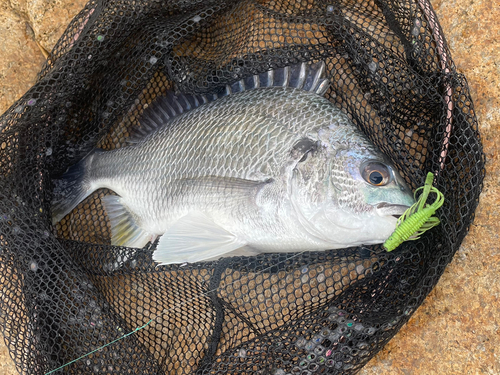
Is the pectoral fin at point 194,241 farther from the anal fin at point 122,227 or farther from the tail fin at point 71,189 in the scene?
the tail fin at point 71,189

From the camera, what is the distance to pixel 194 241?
6.07 ft

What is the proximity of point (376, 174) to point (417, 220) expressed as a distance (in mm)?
243

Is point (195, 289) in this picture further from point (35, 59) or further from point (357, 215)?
point (35, 59)

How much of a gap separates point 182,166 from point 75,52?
76 centimetres

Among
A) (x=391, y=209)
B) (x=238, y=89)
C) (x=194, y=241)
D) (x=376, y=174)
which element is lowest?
(x=194, y=241)

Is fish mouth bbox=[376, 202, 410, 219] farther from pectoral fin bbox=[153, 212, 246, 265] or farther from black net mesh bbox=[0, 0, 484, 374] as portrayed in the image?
pectoral fin bbox=[153, 212, 246, 265]

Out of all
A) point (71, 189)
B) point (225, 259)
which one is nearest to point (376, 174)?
point (225, 259)

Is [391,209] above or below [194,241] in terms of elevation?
above

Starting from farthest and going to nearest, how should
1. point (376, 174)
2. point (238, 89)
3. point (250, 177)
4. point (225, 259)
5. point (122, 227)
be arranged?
point (122, 227), point (238, 89), point (225, 259), point (250, 177), point (376, 174)

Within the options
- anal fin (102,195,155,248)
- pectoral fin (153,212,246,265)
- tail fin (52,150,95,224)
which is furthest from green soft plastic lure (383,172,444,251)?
tail fin (52,150,95,224)

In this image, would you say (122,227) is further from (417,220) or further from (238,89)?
(417,220)

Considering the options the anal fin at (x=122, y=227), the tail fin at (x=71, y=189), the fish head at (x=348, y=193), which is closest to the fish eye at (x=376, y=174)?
the fish head at (x=348, y=193)

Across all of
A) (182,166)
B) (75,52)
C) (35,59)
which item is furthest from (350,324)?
(35,59)

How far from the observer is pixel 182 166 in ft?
6.47
